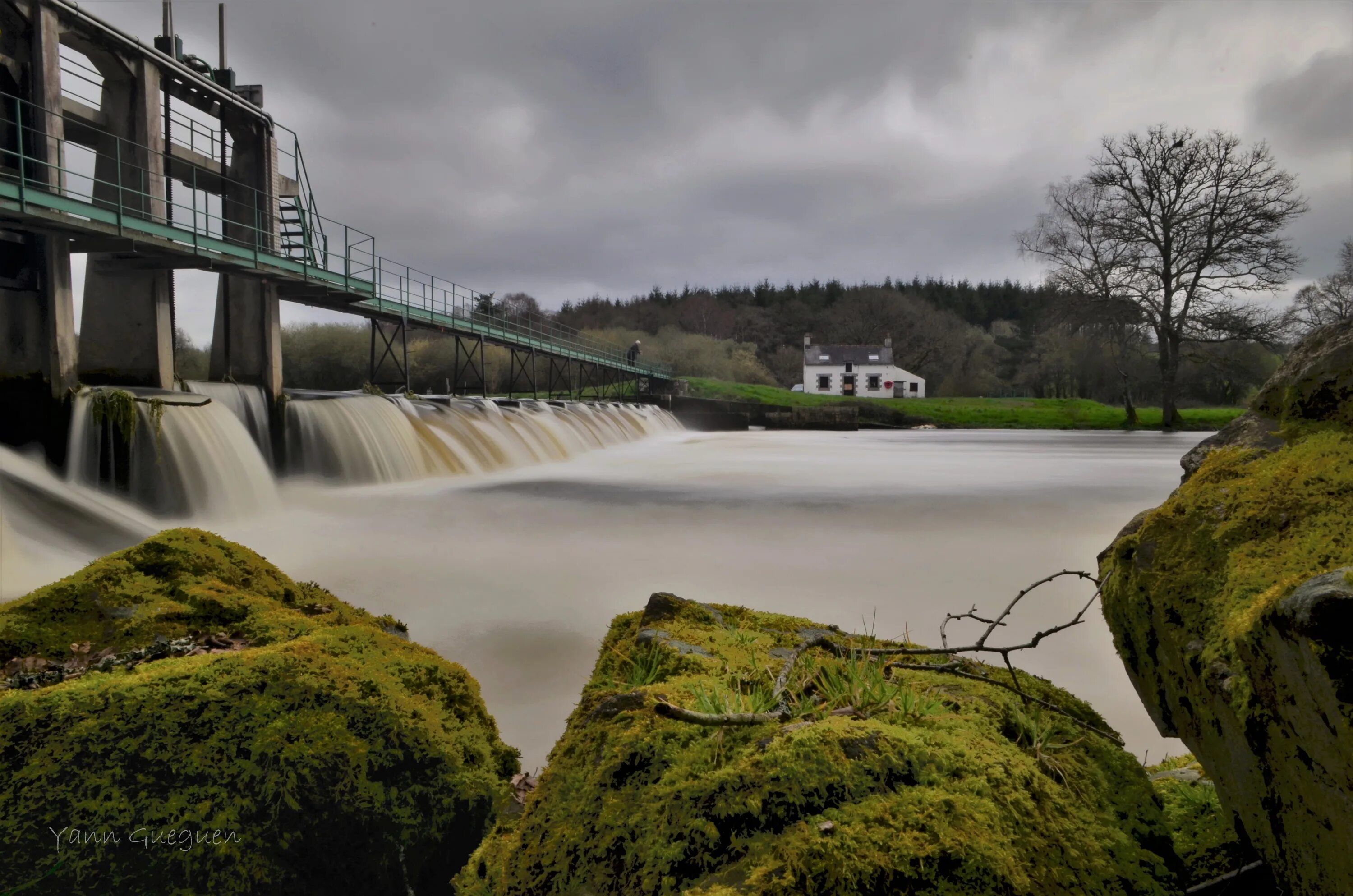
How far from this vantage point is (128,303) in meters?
12.1

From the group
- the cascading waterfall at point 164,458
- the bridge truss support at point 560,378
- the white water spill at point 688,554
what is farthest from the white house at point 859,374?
the cascading waterfall at point 164,458

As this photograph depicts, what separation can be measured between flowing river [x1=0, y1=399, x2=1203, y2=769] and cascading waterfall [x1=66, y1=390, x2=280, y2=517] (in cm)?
28

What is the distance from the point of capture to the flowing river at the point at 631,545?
184 inches

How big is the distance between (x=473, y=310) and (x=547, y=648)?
20.8 m

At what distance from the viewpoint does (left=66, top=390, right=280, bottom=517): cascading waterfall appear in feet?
30.1

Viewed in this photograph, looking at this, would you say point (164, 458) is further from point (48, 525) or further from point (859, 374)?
point (859, 374)

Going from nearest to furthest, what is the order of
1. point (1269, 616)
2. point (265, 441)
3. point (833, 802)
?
1. point (1269, 616)
2. point (833, 802)
3. point (265, 441)

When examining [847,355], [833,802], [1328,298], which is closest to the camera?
[833,802]

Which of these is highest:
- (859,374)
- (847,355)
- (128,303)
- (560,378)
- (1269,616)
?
(847,355)

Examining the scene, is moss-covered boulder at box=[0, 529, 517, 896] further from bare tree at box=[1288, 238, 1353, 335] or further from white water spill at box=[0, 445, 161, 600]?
bare tree at box=[1288, 238, 1353, 335]

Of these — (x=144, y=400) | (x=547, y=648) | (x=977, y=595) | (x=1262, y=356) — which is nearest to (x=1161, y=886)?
(x=547, y=648)

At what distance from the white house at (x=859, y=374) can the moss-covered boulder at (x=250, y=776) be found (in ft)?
230

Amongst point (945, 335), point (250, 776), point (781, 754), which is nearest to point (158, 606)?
point (250, 776)

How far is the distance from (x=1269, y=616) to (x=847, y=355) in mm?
74626
